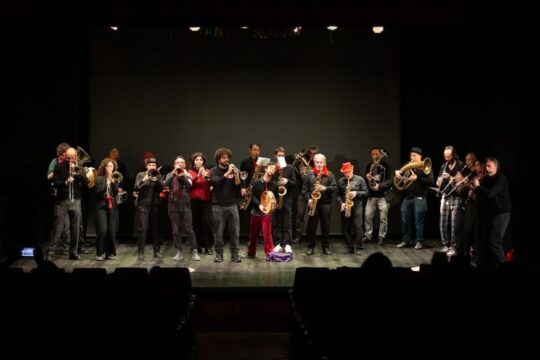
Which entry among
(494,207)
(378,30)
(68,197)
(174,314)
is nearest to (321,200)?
(494,207)

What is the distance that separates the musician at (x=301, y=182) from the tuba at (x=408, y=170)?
141cm

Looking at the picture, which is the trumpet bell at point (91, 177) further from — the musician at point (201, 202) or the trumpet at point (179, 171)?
the musician at point (201, 202)

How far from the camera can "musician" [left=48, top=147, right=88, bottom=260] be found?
10.2m

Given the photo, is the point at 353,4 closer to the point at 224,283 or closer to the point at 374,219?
the point at 224,283

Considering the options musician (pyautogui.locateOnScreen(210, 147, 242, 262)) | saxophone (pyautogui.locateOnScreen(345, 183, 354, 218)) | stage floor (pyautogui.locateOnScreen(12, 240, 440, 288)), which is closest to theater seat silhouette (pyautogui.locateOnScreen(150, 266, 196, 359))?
stage floor (pyautogui.locateOnScreen(12, 240, 440, 288))

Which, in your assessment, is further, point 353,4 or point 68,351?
point 353,4

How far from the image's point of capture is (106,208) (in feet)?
33.5

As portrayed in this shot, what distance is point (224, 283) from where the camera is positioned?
29.0 ft

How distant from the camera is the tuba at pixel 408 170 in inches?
441

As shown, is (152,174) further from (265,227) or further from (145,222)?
(265,227)

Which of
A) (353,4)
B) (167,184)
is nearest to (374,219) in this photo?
(167,184)

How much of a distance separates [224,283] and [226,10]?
128 inches

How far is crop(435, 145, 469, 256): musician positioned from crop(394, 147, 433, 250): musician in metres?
0.52

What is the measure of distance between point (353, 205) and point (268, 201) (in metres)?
1.43
